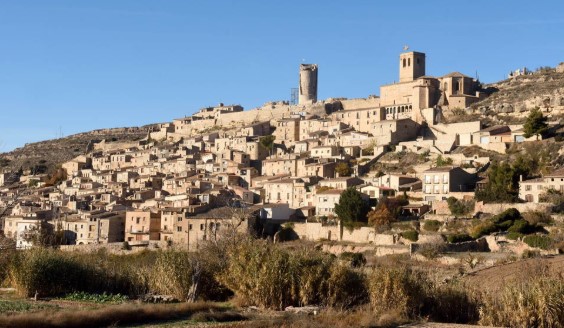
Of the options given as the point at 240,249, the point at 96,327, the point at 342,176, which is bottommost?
the point at 96,327

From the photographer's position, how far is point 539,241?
3247 centimetres

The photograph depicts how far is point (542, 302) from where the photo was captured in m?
18.1

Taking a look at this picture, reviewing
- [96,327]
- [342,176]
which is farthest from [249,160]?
[96,327]

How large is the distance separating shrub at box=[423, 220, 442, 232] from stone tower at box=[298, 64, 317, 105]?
42566 mm

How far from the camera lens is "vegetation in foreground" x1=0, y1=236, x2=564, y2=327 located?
723 inches

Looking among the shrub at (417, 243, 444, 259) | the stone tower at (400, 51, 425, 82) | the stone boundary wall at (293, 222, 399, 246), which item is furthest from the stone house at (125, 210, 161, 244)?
the stone tower at (400, 51, 425, 82)

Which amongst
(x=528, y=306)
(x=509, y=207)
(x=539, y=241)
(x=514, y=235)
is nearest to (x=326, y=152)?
(x=509, y=207)

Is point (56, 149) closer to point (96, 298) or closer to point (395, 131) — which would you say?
point (395, 131)

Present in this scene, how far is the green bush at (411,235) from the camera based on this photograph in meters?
36.8

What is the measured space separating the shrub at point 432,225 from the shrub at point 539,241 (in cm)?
539

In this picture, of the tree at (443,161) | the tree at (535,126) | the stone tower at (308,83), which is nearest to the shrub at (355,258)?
the tree at (443,161)

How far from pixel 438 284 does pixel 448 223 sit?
15938 mm

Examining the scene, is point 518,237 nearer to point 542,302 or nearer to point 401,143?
point 542,302

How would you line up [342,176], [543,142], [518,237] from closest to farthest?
[518,237] < [543,142] < [342,176]
